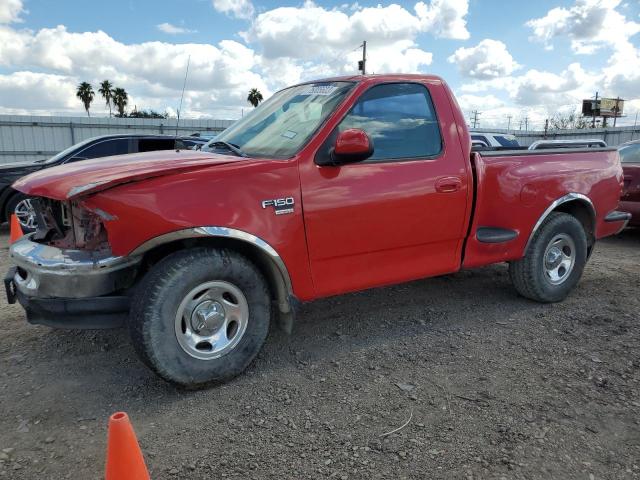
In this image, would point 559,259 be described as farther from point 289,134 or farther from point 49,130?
point 49,130

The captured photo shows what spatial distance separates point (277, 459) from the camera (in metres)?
2.56

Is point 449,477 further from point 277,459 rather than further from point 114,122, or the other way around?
point 114,122

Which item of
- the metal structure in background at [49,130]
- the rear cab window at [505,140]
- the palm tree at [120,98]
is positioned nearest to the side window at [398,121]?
the rear cab window at [505,140]

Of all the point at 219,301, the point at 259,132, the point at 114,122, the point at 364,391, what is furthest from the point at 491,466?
the point at 114,122

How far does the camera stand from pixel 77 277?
289 cm

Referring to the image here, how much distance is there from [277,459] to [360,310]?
2.18 m

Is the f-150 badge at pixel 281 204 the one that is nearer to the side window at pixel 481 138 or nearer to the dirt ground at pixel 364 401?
the dirt ground at pixel 364 401

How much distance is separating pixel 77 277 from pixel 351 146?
1.81 m

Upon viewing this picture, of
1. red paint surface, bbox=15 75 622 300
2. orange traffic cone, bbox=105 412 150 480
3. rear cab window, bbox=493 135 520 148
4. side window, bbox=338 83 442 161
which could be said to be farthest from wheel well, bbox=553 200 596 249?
rear cab window, bbox=493 135 520 148

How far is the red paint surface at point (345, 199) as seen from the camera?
2922 millimetres

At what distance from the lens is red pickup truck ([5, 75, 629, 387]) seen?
292 centimetres

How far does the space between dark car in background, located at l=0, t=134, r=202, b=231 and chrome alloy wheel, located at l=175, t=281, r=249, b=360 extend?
16.5 feet

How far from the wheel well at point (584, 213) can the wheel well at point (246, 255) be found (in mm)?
2924

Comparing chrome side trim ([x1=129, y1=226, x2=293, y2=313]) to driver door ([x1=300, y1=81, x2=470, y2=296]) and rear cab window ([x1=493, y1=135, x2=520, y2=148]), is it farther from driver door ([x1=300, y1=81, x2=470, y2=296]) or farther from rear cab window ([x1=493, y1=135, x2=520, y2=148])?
rear cab window ([x1=493, y1=135, x2=520, y2=148])
